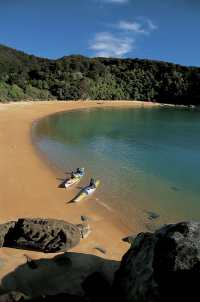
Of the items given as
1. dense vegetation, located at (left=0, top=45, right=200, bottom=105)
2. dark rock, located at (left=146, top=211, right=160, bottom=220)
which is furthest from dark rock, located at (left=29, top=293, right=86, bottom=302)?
dense vegetation, located at (left=0, top=45, right=200, bottom=105)

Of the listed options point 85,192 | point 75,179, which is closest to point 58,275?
point 85,192

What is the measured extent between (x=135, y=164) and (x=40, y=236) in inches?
575

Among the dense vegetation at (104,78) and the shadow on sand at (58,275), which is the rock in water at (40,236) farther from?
the dense vegetation at (104,78)

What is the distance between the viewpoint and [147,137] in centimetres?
3897

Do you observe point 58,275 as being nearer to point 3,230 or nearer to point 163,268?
point 3,230

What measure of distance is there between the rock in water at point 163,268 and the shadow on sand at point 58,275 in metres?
1.23

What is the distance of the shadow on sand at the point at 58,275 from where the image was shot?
27.9 feet

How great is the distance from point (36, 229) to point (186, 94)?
10185 cm

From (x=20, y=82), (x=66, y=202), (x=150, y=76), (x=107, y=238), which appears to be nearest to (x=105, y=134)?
(x=66, y=202)

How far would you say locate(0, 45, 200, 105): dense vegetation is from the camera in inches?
3374

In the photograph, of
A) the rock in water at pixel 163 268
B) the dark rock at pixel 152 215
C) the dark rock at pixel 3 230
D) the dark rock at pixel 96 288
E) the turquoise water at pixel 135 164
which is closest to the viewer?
the rock in water at pixel 163 268

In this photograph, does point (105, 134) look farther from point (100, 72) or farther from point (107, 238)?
point (100, 72)

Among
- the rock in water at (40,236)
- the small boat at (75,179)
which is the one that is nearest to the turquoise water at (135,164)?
the small boat at (75,179)

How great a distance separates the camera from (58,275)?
9172 millimetres
